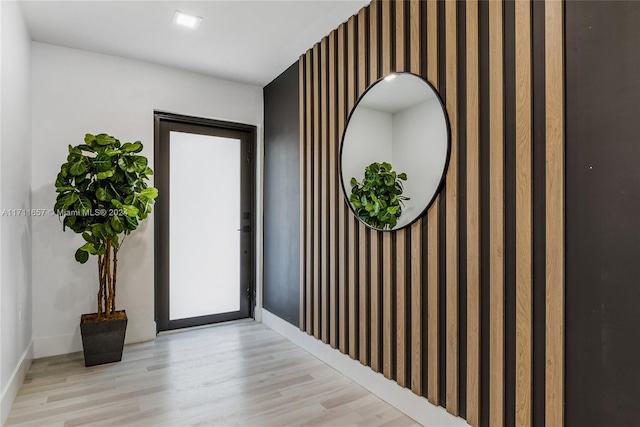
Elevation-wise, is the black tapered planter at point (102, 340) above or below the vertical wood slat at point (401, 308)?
below

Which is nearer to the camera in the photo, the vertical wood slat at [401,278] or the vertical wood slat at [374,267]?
the vertical wood slat at [401,278]

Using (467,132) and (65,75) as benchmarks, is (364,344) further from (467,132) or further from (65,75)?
(65,75)

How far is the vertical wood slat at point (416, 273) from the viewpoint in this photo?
2139mm

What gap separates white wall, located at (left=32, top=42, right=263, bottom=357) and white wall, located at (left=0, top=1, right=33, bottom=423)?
142 mm

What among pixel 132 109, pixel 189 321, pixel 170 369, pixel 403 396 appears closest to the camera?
pixel 403 396

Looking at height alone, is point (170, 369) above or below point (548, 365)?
below

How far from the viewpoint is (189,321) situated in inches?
155

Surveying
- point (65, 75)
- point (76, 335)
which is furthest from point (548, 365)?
point (65, 75)

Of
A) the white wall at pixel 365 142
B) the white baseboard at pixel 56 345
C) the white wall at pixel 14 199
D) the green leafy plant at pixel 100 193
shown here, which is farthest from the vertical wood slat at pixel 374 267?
the white baseboard at pixel 56 345

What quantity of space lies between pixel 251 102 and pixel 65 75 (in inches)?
69.7

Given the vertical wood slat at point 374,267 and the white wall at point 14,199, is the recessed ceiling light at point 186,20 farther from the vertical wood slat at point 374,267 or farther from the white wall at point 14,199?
the vertical wood slat at point 374,267

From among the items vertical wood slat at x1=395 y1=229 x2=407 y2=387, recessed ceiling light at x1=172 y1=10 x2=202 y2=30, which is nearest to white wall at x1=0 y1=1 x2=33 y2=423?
recessed ceiling light at x1=172 y1=10 x2=202 y2=30

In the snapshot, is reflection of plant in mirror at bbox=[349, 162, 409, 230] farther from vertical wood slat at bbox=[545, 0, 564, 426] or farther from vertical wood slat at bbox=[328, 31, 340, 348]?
vertical wood slat at bbox=[545, 0, 564, 426]

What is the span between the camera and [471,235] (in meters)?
1.84
